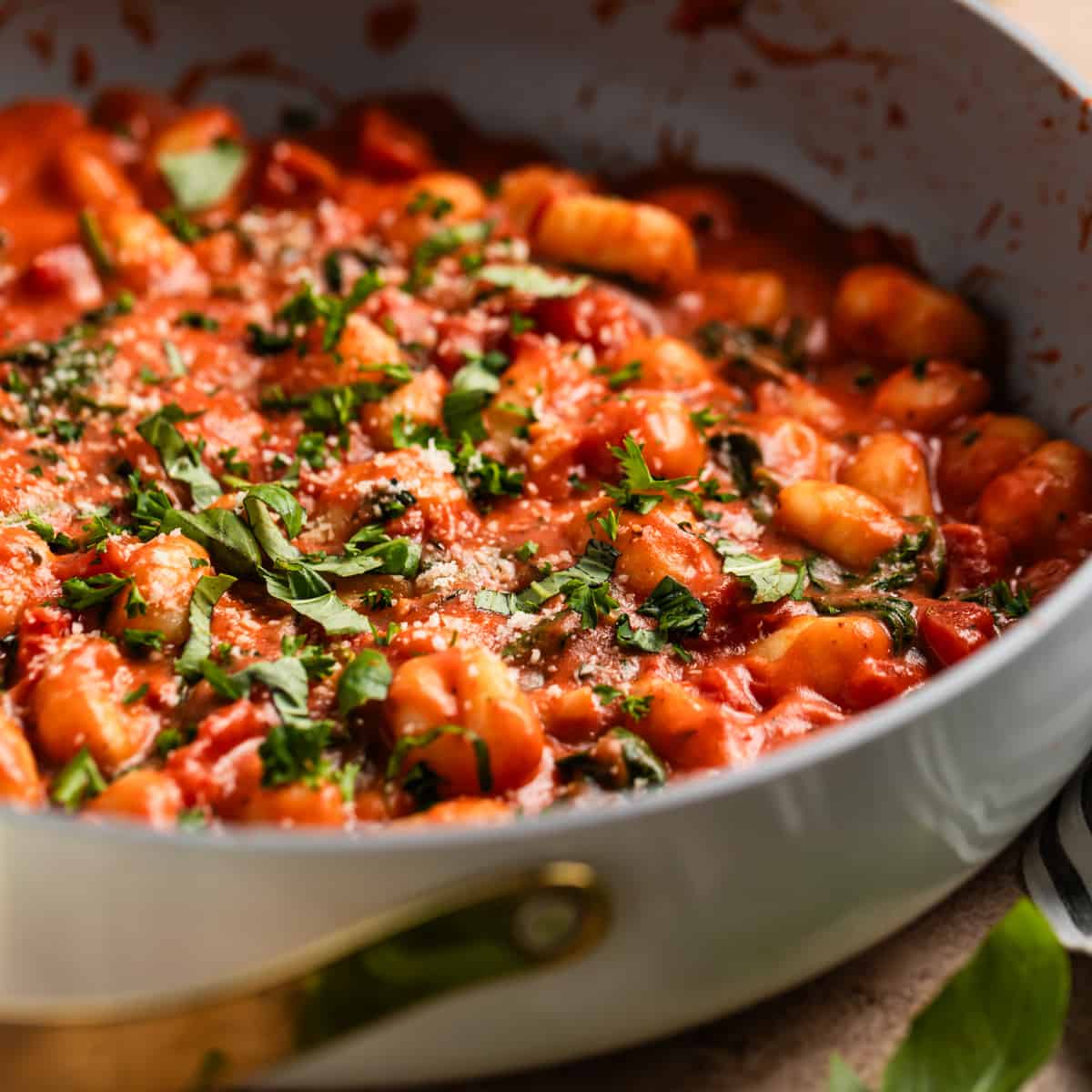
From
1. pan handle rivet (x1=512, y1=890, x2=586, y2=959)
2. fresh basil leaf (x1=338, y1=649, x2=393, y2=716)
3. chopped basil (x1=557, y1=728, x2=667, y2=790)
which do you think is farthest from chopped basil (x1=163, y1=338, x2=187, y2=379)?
pan handle rivet (x1=512, y1=890, x2=586, y2=959)

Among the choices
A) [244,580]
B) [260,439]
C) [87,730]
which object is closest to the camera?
[87,730]

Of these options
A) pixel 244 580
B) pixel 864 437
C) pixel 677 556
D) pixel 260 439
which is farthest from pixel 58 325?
pixel 864 437

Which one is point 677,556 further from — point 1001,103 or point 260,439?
point 1001,103

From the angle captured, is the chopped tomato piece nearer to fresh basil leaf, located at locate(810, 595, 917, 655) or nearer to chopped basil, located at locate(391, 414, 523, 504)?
fresh basil leaf, located at locate(810, 595, 917, 655)

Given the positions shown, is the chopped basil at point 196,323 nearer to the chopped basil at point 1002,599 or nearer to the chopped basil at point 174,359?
the chopped basil at point 174,359

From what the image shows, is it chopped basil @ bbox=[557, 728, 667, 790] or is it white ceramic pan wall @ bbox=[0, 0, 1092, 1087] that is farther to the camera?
chopped basil @ bbox=[557, 728, 667, 790]

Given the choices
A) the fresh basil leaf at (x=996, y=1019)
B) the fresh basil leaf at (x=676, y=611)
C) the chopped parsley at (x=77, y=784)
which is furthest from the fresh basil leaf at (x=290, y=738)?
the fresh basil leaf at (x=996, y=1019)
